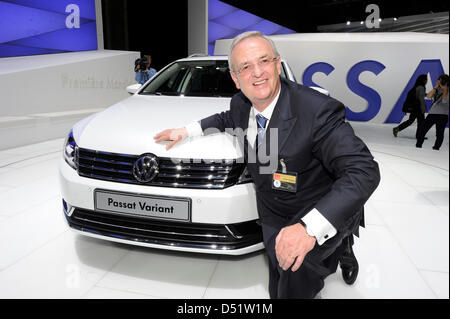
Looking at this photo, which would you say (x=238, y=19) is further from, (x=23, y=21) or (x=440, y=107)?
(x=440, y=107)

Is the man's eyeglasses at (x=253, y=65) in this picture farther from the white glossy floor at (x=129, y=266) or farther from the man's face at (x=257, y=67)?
the white glossy floor at (x=129, y=266)

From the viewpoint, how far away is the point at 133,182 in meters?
1.68

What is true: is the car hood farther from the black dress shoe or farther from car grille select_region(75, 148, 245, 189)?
the black dress shoe

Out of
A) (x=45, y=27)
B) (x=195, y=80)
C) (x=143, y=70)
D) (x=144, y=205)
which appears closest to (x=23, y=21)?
(x=45, y=27)

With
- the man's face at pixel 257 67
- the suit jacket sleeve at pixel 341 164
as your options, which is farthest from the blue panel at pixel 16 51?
the suit jacket sleeve at pixel 341 164

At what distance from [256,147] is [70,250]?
141 cm

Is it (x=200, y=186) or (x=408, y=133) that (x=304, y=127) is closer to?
(x=200, y=186)

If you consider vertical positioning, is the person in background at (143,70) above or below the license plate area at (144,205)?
above

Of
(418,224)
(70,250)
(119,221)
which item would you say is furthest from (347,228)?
(70,250)

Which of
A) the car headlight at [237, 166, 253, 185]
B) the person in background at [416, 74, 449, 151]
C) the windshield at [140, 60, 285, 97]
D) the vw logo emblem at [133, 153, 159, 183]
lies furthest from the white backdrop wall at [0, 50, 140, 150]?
the person in background at [416, 74, 449, 151]

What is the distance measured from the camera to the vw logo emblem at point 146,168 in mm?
1640

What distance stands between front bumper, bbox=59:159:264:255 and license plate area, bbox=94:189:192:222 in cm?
2

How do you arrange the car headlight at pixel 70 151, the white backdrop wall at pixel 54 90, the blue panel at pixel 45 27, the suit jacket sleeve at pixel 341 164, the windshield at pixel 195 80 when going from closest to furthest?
the suit jacket sleeve at pixel 341 164
the car headlight at pixel 70 151
the windshield at pixel 195 80
the white backdrop wall at pixel 54 90
the blue panel at pixel 45 27

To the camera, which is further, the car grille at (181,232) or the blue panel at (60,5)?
the blue panel at (60,5)
